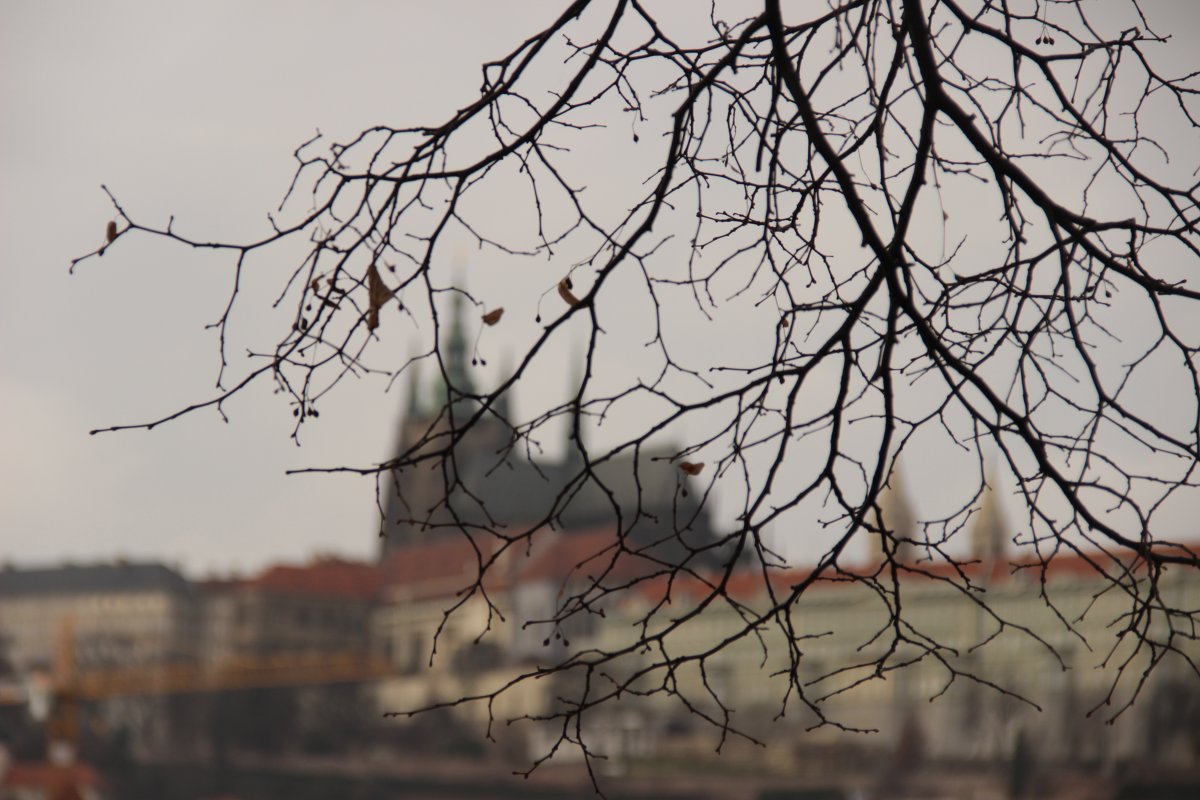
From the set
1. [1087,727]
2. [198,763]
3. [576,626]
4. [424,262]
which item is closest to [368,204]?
[424,262]

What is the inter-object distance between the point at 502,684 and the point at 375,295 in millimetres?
27962

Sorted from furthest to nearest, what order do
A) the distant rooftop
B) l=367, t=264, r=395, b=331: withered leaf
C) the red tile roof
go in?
the red tile roof, the distant rooftop, l=367, t=264, r=395, b=331: withered leaf

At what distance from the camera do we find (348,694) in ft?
160

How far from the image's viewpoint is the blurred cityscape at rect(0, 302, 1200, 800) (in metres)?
34.8

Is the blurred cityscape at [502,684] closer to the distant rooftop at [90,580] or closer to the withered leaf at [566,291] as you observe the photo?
the distant rooftop at [90,580]

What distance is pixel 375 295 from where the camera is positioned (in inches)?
79.2

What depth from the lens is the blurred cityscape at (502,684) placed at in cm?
3481

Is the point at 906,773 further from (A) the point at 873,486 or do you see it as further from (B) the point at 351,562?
(A) the point at 873,486

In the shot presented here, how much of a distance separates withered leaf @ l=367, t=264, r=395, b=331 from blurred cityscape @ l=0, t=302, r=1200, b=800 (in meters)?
25.1

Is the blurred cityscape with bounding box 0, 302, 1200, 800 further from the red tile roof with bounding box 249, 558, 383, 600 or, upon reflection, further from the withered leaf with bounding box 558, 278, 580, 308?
the withered leaf with bounding box 558, 278, 580, 308

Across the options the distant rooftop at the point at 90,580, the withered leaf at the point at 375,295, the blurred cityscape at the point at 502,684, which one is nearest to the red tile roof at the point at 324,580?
the blurred cityscape at the point at 502,684

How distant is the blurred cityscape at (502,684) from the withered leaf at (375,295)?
2507cm

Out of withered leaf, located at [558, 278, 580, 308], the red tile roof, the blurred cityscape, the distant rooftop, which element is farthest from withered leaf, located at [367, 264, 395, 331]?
the distant rooftop

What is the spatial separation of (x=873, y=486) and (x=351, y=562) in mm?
54662
